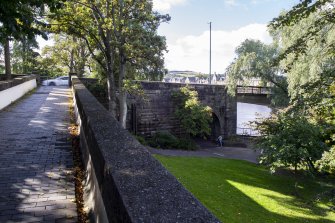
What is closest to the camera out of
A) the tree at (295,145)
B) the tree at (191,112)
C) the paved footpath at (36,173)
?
the paved footpath at (36,173)

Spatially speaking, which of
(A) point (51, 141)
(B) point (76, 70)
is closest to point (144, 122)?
(B) point (76, 70)

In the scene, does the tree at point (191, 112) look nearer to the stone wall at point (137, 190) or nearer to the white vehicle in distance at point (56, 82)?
the white vehicle in distance at point (56, 82)

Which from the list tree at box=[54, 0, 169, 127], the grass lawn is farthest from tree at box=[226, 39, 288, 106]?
tree at box=[54, 0, 169, 127]

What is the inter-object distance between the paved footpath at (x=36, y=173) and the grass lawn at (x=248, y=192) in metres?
6.18

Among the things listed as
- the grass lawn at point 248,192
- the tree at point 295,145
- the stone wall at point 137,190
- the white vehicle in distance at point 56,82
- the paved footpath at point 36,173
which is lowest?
the grass lawn at point 248,192

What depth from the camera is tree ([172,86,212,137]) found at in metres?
24.4

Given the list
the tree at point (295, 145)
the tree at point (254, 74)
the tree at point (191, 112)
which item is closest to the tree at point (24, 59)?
the tree at point (191, 112)

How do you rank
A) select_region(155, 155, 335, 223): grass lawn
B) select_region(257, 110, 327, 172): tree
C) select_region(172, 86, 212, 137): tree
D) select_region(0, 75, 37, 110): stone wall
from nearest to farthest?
select_region(155, 155, 335, 223): grass lawn
select_region(0, 75, 37, 110): stone wall
select_region(257, 110, 327, 172): tree
select_region(172, 86, 212, 137): tree

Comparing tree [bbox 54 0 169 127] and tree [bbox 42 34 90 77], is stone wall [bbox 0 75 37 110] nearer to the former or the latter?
tree [bbox 54 0 169 127]

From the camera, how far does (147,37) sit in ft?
52.9

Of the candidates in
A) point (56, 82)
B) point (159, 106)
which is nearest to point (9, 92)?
point (159, 106)

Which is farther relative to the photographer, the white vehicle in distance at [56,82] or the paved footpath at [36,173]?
the white vehicle in distance at [56,82]

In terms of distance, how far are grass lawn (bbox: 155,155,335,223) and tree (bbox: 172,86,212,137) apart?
4896mm

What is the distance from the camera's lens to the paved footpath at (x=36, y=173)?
3783mm
